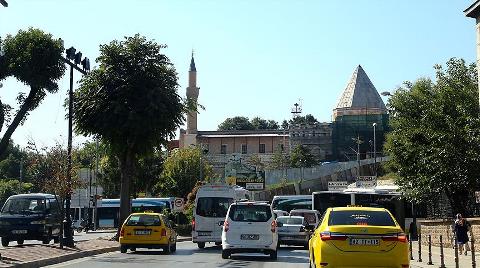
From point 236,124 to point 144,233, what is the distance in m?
147

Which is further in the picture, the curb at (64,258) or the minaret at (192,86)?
the minaret at (192,86)

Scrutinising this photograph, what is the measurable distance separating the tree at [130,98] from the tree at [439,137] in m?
13.1

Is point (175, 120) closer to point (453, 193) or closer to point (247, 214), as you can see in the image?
point (247, 214)

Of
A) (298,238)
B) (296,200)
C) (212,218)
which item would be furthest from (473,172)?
(296,200)

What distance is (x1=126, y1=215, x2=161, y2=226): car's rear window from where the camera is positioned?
85.6 ft

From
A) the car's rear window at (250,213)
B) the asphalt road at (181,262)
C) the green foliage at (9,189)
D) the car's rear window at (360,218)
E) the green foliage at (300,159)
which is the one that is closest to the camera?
the car's rear window at (360,218)

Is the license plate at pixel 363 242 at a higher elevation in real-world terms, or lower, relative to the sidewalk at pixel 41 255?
higher

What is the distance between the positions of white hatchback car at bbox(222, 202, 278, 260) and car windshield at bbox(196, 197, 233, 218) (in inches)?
306

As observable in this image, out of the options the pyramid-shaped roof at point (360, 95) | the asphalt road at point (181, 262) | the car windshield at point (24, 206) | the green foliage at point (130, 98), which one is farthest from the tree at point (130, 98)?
the pyramid-shaped roof at point (360, 95)

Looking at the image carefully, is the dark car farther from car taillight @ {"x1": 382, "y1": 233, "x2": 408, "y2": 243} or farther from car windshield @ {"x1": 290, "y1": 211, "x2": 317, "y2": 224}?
car taillight @ {"x1": 382, "y1": 233, "x2": 408, "y2": 243}

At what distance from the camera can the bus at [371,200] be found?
42219 mm

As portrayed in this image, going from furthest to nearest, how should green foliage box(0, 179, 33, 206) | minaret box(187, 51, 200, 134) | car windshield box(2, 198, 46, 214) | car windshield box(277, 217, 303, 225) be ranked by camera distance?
1. minaret box(187, 51, 200, 134)
2. green foliage box(0, 179, 33, 206)
3. car windshield box(277, 217, 303, 225)
4. car windshield box(2, 198, 46, 214)

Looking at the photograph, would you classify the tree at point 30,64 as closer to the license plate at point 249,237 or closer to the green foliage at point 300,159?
the license plate at point 249,237

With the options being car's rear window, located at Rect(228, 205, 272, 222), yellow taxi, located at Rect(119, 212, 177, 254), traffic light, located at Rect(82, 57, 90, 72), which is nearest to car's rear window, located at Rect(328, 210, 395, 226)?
car's rear window, located at Rect(228, 205, 272, 222)
